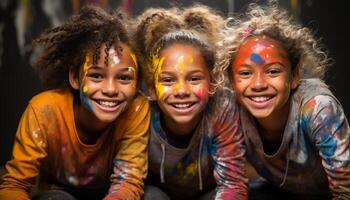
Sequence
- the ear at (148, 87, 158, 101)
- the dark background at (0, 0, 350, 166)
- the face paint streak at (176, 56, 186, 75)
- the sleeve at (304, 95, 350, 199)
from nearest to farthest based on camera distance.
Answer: the sleeve at (304, 95, 350, 199) < the face paint streak at (176, 56, 186, 75) < the ear at (148, 87, 158, 101) < the dark background at (0, 0, 350, 166)

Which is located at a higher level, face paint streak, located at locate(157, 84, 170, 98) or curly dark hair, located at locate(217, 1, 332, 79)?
curly dark hair, located at locate(217, 1, 332, 79)

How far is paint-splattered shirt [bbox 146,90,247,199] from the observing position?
152cm

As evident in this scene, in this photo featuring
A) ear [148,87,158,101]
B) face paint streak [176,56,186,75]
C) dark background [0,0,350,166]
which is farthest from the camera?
dark background [0,0,350,166]

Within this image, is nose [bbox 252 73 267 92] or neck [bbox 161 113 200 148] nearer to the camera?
nose [bbox 252 73 267 92]

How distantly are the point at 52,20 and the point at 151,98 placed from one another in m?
1.04

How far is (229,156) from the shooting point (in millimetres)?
1523

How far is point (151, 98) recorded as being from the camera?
1.63 metres

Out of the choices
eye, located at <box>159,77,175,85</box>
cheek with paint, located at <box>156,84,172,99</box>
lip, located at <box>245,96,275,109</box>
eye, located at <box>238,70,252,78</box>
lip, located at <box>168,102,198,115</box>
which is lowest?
lip, located at <box>168,102,198,115</box>

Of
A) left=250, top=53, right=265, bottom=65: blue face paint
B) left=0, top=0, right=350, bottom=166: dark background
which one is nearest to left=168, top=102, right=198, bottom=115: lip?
left=250, top=53, right=265, bottom=65: blue face paint

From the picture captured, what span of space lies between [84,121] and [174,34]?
1.45 feet

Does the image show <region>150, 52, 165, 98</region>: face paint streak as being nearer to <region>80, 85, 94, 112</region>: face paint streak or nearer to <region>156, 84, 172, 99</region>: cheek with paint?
<region>156, 84, 172, 99</region>: cheek with paint

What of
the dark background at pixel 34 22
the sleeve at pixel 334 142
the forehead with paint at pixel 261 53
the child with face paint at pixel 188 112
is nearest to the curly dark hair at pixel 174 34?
the child with face paint at pixel 188 112

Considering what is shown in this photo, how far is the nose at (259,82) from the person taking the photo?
1.43 m

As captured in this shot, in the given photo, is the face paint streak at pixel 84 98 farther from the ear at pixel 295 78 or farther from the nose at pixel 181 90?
the ear at pixel 295 78
